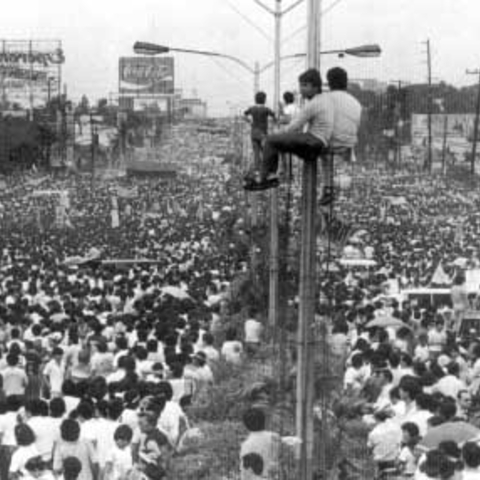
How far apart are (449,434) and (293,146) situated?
275 centimetres

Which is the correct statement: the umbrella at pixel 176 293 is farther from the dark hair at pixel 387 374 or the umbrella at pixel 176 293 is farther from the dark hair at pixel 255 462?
the dark hair at pixel 255 462

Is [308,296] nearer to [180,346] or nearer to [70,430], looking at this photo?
[70,430]

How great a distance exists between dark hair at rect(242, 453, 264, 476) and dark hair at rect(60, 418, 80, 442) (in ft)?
4.53

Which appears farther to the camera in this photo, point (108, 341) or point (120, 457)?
point (108, 341)

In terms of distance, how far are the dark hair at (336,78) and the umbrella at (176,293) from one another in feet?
44.4

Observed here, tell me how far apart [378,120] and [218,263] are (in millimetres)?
56959

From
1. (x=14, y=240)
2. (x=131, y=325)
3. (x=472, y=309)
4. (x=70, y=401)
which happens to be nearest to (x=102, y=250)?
(x=14, y=240)

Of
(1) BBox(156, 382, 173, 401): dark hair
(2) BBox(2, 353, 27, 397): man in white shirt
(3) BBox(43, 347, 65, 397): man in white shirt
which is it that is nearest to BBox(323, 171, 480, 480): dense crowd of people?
(1) BBox(156, 382, 173, 401): dark hair

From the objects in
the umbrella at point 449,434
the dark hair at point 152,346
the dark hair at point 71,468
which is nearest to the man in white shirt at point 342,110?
the umbrella at point 449,434

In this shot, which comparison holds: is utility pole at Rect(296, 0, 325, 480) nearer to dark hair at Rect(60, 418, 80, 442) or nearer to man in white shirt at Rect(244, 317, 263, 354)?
dark hair at Rect(60, 418, 80, 442)

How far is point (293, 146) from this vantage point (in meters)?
9.80

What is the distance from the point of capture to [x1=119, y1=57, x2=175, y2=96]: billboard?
11881 centimetres

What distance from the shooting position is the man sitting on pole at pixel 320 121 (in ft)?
31.6

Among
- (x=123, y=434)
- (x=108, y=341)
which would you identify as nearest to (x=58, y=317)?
(x=108, y=341)
